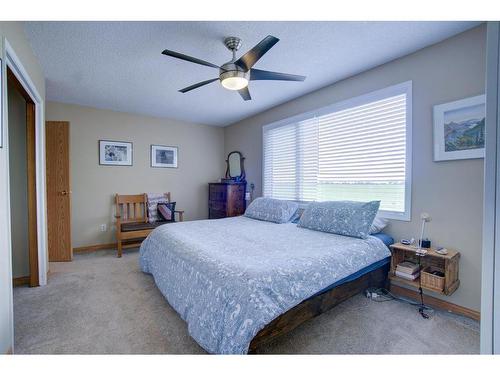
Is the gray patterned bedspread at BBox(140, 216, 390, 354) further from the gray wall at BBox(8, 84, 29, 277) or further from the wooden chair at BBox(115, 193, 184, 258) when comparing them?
the gray wall at BBox(8, 84, 29, 277)

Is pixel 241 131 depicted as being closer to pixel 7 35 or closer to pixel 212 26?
pixel 212 26

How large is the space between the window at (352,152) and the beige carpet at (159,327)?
39.4 inches

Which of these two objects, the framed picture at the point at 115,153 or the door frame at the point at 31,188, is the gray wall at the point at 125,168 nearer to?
the framed picture at the point at 115,153

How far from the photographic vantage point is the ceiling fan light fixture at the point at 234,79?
194cm

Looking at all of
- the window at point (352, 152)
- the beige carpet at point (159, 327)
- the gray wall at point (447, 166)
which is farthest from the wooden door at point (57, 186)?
the gray wall at point (447, 166)

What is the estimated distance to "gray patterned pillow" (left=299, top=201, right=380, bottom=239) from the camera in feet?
7.43

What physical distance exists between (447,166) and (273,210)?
1920 millimetres

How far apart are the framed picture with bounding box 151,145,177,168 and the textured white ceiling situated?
1.28 metres

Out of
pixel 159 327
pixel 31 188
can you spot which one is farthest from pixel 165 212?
pixel 159 327

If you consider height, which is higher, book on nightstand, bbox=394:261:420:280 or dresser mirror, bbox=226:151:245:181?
dresser mirror, bbox=226:151:245:181

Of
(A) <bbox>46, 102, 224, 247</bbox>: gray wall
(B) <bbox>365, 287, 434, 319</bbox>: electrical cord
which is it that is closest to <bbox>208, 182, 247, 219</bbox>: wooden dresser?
(A) <bbox>46, 102, 224, 247</bbox>: gray wall
